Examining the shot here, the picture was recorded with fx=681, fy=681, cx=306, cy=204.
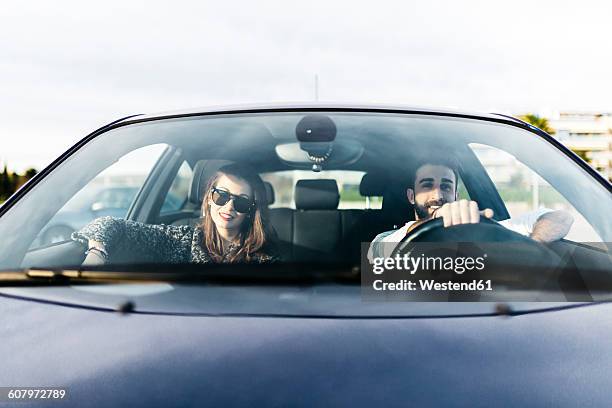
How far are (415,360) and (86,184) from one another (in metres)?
1.42

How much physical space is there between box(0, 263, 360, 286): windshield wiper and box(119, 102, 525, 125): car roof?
0.80m

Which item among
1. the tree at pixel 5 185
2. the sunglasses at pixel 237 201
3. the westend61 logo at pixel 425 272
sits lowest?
the westend61 logo at pixel 425 272

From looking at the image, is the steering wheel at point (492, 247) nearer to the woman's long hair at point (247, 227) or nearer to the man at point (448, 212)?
the man at point (448, 212)

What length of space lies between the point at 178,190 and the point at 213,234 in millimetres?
1833

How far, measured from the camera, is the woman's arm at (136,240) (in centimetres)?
196

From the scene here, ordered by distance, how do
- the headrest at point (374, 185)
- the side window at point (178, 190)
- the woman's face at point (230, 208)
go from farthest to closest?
the side window at point (178, 190), the headrest at point (374, 185), the woman's face at point (230, 208)

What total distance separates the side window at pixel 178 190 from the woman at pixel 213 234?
42.9 inches

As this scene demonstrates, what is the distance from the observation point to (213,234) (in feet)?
7.30

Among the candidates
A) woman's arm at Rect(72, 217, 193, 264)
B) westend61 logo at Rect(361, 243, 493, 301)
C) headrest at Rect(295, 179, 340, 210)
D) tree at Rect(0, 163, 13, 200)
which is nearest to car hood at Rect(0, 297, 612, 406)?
westend61 logo at Rect(361, 243, 493, 301)

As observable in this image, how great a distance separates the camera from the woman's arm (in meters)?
1.96

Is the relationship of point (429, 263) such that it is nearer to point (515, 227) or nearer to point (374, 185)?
point (515, 227)

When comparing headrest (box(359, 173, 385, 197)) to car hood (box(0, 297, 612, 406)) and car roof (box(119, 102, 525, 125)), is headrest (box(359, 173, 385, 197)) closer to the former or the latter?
car roof (box(119, 102, 525, 125))

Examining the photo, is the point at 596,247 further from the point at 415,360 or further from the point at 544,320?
the point at 415,360

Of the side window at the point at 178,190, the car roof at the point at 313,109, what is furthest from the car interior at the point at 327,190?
the side window at the point at 178,190
